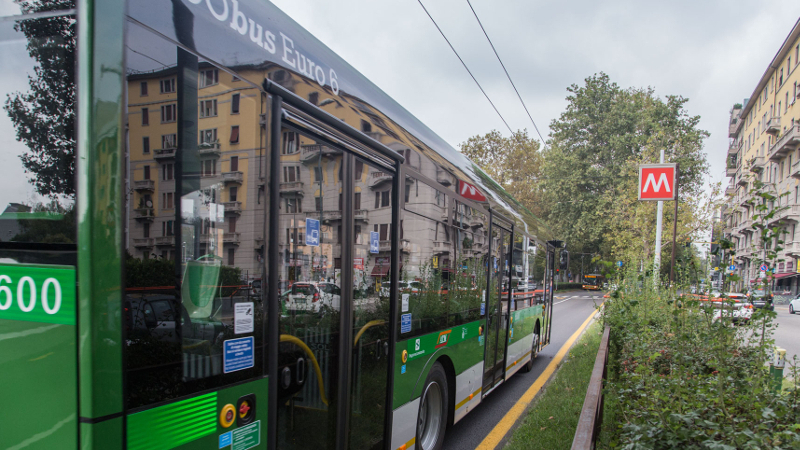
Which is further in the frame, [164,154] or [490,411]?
[490,411]

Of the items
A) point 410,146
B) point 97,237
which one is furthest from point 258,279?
point 410,146

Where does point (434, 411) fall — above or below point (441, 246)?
below

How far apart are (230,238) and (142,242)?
1.55ft

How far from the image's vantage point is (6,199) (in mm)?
1899

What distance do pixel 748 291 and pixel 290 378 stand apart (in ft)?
13.6

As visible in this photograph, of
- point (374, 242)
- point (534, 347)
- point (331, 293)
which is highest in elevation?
point (374, 242)

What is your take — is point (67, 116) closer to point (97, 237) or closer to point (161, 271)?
point (97, 237)

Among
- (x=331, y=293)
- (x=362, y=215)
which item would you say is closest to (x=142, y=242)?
(x=331, y=293)

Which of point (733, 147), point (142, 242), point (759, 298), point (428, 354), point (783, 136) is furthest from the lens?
point (733, 147)

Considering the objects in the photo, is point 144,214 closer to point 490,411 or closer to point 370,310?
point 370,310

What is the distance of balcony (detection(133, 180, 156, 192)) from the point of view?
6.39 feet

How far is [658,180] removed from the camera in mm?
14961

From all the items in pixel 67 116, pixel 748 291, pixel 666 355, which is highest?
pixel 67 116

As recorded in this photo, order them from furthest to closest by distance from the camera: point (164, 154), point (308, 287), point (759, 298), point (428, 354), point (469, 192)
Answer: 1. point (469, 192)
2. point (428, 354)
3. point (759, 298)
4. point (308, 287)
5. point (164, 154)
